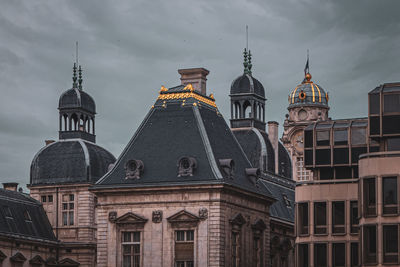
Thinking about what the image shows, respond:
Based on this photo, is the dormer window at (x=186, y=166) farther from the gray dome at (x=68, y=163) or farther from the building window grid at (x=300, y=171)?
the building window grid at (x=300, y=171)

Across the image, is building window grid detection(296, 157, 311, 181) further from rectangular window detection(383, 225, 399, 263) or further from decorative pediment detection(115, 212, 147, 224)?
rectangular window detection(383, 225, 399, 263)

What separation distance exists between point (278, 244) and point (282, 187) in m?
10.1

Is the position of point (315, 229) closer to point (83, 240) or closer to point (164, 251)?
point (164, 251)

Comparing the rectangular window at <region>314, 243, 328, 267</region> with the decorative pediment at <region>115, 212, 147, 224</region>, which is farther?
the decorative pediment at <region>115, 212, 147, 224</region>

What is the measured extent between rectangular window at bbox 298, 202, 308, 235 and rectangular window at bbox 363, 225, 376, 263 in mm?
8420

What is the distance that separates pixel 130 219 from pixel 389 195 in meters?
21.6

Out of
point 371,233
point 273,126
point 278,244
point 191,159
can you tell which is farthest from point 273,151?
point 371,233

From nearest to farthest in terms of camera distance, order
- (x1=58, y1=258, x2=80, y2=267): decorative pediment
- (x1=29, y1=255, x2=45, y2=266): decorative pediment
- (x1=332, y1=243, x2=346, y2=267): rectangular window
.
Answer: (x1=332, y1=243, x2=346, y2=267): rectangular window → (x1=29, y1=255, x2=45, y2=266): decorative pediment → (x1=58, y1=258, x2=80, y2=267): decorative pediment

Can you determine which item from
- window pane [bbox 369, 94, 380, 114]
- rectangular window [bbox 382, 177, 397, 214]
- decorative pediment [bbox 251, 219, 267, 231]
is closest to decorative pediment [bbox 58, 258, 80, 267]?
decorative pediment [bbox 251, 219, 267, 231]

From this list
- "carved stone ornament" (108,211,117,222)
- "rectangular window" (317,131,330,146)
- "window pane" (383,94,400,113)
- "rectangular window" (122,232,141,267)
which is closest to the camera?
"window pane" (383,94,400,113)

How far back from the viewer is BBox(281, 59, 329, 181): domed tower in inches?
6368

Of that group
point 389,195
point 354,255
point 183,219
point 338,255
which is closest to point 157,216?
point 183,219

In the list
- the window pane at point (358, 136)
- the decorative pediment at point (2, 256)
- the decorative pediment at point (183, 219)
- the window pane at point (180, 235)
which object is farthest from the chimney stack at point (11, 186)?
the window pane at point (358, 136)

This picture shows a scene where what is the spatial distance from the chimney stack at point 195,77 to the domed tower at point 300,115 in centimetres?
5652
